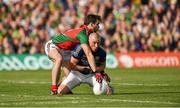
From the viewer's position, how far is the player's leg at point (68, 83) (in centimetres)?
1880

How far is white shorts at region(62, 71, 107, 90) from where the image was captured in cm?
1881

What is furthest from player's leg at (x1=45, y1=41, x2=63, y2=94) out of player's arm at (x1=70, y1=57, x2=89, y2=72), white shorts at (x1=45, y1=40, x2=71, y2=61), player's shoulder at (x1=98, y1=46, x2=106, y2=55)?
player's shoulder at (x1=98, y1=46, x2=106, y2=55)

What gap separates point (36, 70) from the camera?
1390 inches

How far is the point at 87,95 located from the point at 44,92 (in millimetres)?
1736

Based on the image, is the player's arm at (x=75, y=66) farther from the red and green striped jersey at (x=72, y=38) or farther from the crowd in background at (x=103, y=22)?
the crowd in background at (x=103, y=22)

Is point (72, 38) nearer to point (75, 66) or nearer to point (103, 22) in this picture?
point (75, 66)

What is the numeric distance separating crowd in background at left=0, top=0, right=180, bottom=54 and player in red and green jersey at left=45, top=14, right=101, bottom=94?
16178 millimetres

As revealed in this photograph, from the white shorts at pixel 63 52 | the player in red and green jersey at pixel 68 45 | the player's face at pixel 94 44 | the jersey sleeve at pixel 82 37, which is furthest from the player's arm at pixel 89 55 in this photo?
the white shorts at pixel 63 52

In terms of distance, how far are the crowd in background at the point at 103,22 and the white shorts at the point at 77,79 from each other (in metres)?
16.4

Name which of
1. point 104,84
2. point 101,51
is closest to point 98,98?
point 104,84

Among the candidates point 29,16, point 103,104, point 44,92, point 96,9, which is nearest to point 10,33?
point 29,16

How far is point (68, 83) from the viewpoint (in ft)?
61.8

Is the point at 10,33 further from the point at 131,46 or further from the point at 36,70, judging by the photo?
the point at 131,46

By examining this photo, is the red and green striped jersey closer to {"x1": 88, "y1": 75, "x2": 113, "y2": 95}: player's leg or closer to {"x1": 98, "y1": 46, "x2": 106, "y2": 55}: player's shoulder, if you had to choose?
{"x1": 98, "y1": 46, "x2": 106, "y2": 55}: player's shoulder
